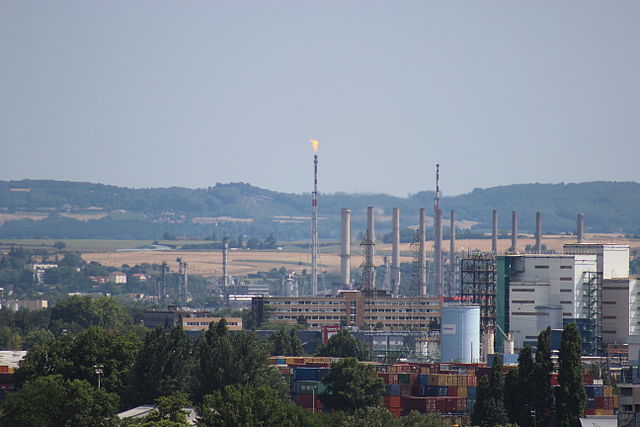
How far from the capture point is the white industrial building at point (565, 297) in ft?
520

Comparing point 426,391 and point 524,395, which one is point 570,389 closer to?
point 524,395

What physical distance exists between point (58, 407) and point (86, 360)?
22821 mm

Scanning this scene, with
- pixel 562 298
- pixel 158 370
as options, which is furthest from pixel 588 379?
pixel 562 298

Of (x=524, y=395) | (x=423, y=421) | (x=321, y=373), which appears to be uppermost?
(x=524, y=395)

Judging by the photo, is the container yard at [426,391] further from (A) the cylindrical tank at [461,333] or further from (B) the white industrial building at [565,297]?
(B) the white industrial building at [565,297]

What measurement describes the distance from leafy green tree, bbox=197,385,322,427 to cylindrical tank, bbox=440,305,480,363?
2416 inches

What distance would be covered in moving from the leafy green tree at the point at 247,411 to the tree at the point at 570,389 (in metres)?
14.1

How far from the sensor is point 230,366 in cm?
10044

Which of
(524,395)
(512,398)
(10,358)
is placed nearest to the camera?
(524,395)

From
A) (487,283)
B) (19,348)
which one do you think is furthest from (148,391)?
(19,348)

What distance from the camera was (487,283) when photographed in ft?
519

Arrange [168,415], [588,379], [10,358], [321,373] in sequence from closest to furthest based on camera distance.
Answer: [168,415] < [588,379] < [321,373] < [10,358]

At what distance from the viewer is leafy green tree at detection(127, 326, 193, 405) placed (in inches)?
3939

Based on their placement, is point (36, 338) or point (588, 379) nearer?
point (588, 379)
